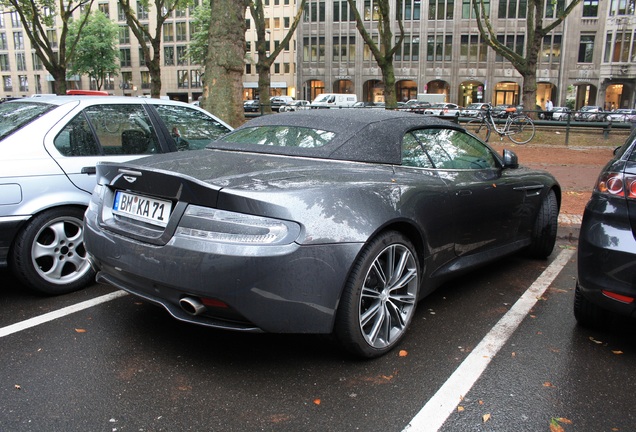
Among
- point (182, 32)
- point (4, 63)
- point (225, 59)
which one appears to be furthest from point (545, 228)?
point (4, 63)

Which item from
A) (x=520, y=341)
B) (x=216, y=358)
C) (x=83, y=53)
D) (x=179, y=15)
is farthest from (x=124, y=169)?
(x=179, y=15)

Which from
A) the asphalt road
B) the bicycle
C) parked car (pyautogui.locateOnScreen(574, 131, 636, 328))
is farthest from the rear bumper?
the bicycle

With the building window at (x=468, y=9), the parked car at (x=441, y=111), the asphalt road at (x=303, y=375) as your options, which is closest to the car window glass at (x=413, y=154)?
the asphalt road at (x=303, y=375)

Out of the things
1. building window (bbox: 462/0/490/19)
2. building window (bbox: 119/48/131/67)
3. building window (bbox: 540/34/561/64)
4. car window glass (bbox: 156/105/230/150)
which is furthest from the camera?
building window (bbox: 119/48/131/67)

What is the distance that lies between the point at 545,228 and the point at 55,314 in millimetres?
4343

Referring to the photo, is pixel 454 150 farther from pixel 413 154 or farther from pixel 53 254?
pixel 53 254

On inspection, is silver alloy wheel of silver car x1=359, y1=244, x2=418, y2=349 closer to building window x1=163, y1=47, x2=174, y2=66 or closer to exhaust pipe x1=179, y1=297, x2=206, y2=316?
exhaust pipe x1=179, y1=297, x2=206, y2=316

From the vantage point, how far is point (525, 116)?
1798cm

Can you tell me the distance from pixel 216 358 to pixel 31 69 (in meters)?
92.0

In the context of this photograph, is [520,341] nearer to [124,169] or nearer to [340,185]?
[340,185]

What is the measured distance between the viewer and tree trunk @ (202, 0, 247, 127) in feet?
34.6

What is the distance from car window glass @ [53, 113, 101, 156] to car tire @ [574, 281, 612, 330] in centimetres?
384

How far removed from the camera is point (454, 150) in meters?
4.31

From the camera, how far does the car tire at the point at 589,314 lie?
361 centimetres
